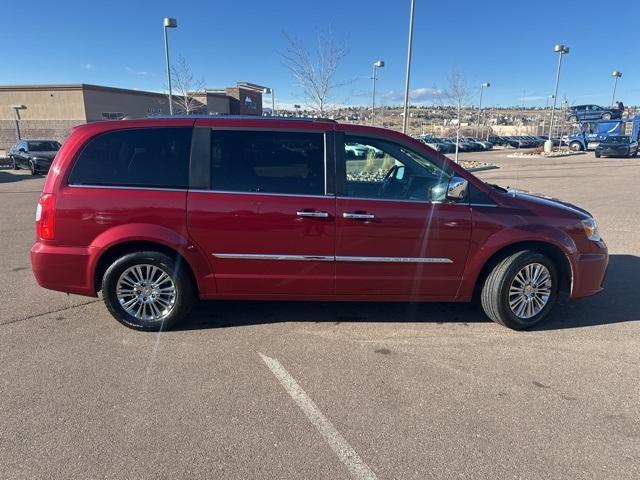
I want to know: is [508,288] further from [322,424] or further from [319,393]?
[322,424]

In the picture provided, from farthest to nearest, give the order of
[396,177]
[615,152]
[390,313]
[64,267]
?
[615,152] < [390,313] < [396,177] < [64,267]

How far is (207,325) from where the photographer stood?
4.36 meters

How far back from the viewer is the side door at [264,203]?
395 cm

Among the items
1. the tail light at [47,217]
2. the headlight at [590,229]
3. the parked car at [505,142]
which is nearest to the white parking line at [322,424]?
the tail light at [47,217]

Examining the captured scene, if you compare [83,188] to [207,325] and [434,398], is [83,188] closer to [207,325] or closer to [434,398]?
[207,325]

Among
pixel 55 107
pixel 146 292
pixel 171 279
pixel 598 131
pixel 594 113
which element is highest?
pixel 594 113

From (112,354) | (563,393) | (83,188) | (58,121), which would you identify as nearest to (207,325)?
(112,354)

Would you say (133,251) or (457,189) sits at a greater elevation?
(457,189)

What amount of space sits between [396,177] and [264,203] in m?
1.43

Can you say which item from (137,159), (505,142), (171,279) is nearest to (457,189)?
(171,279)

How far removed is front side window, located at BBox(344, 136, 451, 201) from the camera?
13.4ft

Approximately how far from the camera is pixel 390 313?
15.4 ft

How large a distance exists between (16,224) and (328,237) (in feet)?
26.1

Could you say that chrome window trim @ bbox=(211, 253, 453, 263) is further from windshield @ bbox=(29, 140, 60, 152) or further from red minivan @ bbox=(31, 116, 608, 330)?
windshield @ bbox=(29, 140, 60, 152)
